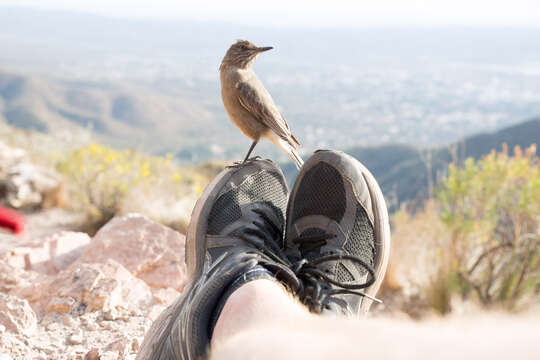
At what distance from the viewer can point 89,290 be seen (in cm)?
221

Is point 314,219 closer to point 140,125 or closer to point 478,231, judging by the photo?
point 478,231

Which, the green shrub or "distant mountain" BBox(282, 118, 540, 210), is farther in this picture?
"distant mountain" BBox(282, 118, 540, 210)

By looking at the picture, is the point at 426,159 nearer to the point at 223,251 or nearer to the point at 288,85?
the point at 223,251

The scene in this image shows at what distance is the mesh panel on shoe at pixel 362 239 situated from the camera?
7.50 feet

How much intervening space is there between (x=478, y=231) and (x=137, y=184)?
364 cm

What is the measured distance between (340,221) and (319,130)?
51199mm

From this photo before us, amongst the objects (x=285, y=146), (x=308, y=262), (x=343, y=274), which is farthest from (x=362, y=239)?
(x=285, y=146)

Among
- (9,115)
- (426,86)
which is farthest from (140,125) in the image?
(426,86)

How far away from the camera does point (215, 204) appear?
2383mm

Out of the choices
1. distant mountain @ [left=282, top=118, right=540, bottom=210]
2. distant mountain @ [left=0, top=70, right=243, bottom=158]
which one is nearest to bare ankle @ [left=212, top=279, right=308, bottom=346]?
distant mountain @ [left=282, top=118, right=540, bottom=210]

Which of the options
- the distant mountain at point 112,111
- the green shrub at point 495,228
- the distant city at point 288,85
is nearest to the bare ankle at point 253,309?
the green shrub at point 495,228

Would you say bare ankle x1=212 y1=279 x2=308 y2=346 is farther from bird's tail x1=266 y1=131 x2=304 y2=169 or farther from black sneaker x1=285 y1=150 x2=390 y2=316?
bird's tail x1=266 y1=131 x2=304 y2=169

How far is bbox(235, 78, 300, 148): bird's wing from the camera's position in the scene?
270 cm

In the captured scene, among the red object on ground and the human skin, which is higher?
the red object on ground
